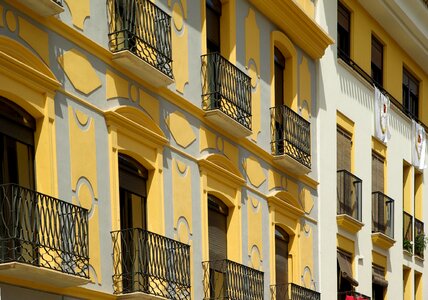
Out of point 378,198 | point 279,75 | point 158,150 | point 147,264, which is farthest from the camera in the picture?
point 378,198

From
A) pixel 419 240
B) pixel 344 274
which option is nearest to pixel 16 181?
pixel 344 274

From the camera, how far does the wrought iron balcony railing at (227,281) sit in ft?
59.3

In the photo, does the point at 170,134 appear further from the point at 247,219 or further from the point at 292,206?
the point at 292,206

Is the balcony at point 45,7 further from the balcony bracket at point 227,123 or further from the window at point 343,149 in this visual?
the window at point 343,149

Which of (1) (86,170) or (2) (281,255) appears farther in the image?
(2) (281,255)

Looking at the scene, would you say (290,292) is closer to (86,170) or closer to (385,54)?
(86,170)

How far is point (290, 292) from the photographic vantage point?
21.4 m

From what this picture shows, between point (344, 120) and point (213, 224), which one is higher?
point (344, 120)

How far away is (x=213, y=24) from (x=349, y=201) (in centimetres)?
746

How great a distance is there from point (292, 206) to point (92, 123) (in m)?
7.87

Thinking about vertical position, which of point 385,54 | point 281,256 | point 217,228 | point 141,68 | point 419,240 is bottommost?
point 281,256

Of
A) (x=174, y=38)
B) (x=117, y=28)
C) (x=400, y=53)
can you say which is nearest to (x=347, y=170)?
(x=400, y=53)

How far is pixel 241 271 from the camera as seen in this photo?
62.5 feet

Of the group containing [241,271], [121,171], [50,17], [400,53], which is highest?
[400,53]
